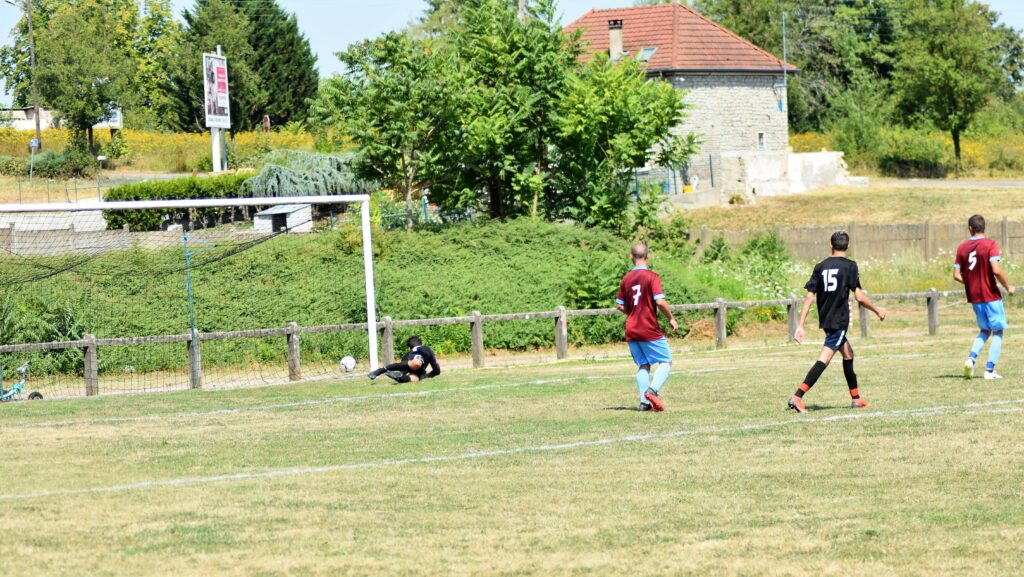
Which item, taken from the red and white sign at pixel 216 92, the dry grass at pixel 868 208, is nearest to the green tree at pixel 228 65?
the red and white sign at pixel 216 92

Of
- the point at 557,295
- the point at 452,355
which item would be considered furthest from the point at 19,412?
the point at 557,295

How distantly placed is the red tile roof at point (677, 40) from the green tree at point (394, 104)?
30479 millimetres

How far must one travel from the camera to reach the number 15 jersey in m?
12.5

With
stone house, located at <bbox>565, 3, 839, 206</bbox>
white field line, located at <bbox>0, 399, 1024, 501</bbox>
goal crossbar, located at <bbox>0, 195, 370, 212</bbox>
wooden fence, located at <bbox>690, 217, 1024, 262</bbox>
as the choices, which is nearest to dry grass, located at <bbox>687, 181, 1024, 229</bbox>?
stone house, located at <bbox>565, 3, 839, 206</bbox>

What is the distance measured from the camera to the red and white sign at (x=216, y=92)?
62.5 m

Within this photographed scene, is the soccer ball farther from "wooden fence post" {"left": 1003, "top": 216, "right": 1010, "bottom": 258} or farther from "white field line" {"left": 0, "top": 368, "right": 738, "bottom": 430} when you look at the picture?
"wooden fence post" {"left": 1003, "top": 216, "right": 1010, "bottom": 258}

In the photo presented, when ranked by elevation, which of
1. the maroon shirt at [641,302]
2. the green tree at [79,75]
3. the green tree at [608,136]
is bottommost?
the maroon shirt at [641,302]

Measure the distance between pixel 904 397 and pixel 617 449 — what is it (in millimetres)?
4484

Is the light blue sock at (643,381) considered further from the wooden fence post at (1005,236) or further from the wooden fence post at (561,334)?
the wooden fence post at (1005,236)

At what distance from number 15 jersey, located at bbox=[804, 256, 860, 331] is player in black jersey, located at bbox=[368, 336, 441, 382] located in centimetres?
733

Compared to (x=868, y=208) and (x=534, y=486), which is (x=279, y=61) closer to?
(x=868, y=208)

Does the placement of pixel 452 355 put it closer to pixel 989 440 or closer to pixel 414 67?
pixel 414 67

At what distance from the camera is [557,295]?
102 ft

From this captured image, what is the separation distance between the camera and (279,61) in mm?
82000
